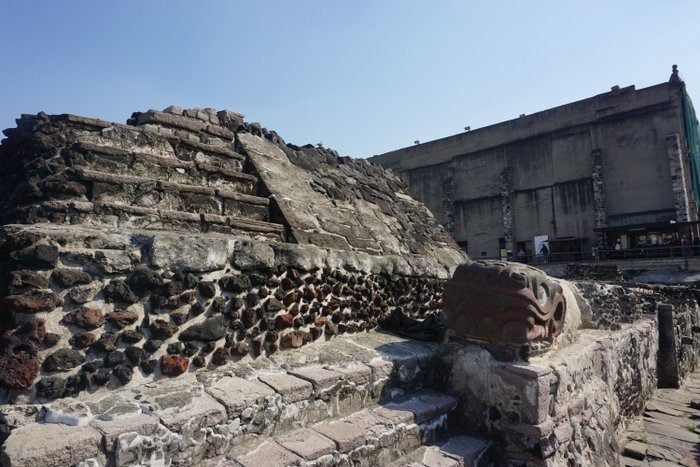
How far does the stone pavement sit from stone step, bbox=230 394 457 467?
2154mm

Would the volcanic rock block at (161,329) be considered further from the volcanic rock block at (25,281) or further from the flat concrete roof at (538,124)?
the flat concrete roof at (538,124)

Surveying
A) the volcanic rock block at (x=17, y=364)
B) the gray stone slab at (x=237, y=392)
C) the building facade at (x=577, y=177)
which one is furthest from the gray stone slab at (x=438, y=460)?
the building facade at (x=577, y=177)

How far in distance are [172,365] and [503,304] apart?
194 cm

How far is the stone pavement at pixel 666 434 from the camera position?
145 inches

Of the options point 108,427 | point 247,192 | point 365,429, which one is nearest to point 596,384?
point 365,429

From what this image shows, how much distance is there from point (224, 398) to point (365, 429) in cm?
74

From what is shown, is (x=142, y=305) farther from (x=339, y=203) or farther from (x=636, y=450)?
(x=636, y=450)

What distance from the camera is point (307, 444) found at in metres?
2.01

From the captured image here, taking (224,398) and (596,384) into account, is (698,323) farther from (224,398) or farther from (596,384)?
(224,398)

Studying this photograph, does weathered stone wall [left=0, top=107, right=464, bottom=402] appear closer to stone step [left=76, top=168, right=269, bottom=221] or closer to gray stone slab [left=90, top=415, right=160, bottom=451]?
stone step [left=76, top=168, right=269, bottom=221]

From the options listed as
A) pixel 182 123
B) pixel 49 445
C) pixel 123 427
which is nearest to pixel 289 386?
pixel 123 427

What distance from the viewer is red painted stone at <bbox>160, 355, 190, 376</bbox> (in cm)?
208

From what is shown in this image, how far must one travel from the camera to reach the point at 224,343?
2.37 meters

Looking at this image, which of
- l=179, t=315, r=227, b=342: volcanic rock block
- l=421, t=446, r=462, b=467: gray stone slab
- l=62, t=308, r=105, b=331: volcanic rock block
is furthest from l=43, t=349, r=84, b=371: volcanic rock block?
l=421, t=446, r=462, b=467: gray stone slab
